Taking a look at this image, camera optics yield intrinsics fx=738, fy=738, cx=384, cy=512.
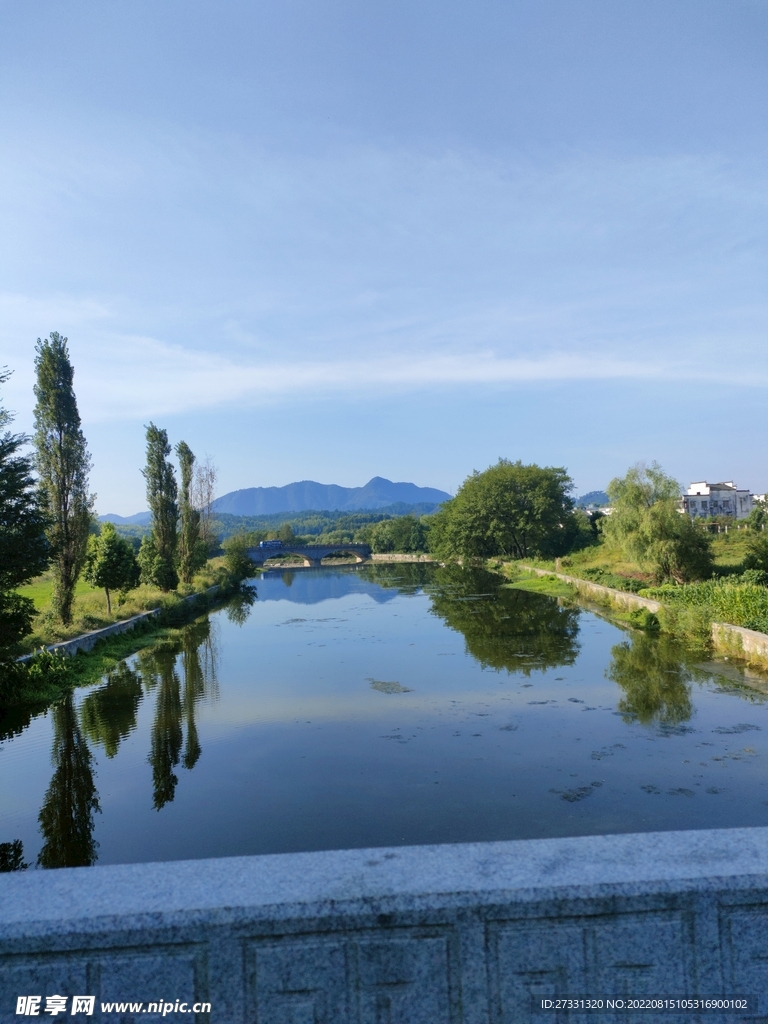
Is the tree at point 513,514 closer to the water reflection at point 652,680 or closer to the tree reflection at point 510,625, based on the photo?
the tree reflection at point 510,625

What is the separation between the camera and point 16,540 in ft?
37.1

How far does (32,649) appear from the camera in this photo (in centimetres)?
1520

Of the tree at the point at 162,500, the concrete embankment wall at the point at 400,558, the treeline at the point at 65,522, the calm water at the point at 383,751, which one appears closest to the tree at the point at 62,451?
the treeline at the point at 65,522

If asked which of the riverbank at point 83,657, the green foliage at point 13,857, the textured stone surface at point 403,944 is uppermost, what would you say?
the textured stone surface at point 403,944

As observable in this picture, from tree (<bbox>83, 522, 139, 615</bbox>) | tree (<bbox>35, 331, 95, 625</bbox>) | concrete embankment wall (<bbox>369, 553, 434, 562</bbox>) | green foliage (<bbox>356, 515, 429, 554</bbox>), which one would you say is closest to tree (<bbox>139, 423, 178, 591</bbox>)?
tree (<bbox>83, 522, 139, 615</bbox>)

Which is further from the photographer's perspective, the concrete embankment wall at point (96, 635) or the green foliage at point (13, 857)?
the concrete embankment wall at point (96, 635)

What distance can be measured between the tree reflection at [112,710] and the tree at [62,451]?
4587mm

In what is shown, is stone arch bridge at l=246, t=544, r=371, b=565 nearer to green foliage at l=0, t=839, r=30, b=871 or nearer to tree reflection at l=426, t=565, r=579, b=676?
tree reflection at l=426, t=565, r=579, b=676

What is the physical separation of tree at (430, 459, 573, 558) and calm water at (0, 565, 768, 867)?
31001 mm

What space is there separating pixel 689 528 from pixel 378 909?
956 inches

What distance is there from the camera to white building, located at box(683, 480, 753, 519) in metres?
80.4

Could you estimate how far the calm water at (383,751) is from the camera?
7461mm

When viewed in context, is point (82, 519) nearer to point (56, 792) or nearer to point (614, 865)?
point (56, 792)

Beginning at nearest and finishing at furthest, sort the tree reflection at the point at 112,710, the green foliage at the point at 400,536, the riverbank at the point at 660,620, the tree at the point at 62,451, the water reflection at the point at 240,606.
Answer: the tree reflection at the point at 112,710 < the riverbank at the point at 660,620 < the tree at the point at 62,451 < the water reflection at the point at 240,606 < the green foliage at the point at 400,536
